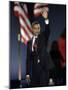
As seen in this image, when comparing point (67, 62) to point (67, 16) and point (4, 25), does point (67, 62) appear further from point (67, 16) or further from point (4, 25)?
point (4, 25)

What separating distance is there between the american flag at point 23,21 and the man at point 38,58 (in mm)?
41

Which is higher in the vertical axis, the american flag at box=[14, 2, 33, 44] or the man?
the american flag at box=[14, 2, 33, 44]

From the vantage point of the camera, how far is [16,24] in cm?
174

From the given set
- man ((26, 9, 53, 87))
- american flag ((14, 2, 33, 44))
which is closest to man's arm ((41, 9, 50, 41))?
man ((26, 9, 53, 87))

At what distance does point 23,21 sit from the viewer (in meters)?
1.75

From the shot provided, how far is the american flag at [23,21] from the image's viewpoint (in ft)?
5.72

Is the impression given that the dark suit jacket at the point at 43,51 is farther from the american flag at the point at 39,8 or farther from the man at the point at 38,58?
the american flag at the point at 39,8

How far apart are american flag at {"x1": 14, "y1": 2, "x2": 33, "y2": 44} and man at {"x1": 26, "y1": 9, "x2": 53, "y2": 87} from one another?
0.13ft

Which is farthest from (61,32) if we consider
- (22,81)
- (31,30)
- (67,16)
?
(22,81)

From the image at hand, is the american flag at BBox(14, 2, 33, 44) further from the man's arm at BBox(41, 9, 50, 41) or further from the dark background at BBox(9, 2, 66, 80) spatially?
the man's arm at BBox(41, 9, 50, 41)

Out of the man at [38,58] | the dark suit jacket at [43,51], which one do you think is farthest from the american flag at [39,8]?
the dark suit jacket at [43,51]

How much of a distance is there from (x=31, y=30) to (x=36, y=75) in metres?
0.37

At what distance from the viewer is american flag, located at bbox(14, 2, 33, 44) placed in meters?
1.74

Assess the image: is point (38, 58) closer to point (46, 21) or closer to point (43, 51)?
point (43, 51)
